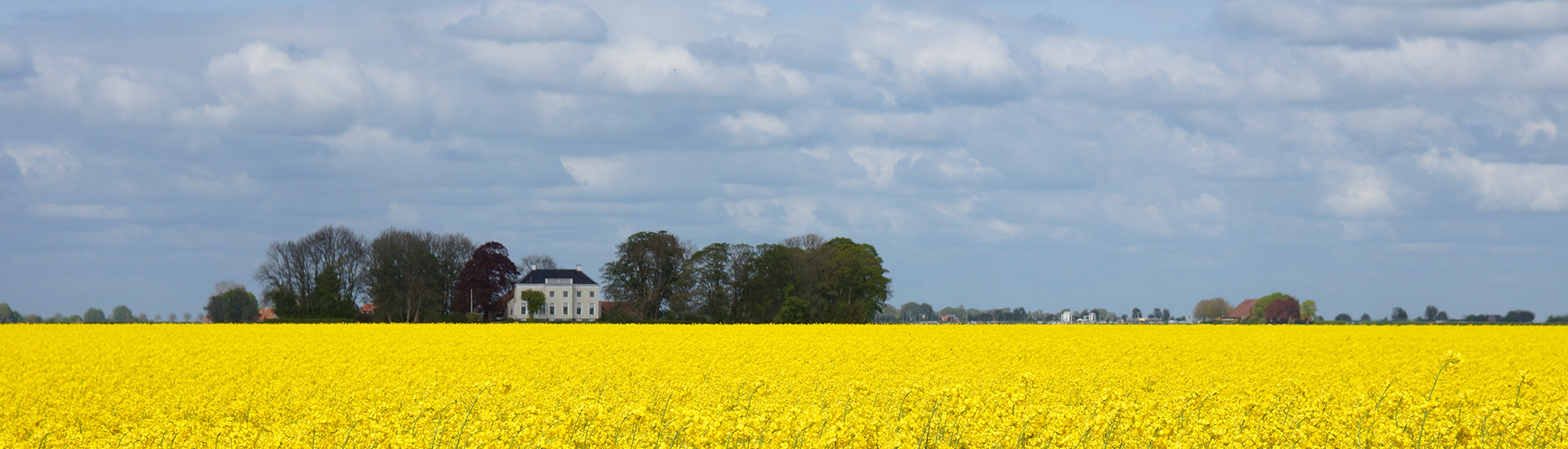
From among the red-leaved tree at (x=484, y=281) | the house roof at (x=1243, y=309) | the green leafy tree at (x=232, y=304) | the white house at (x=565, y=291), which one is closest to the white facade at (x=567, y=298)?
the white house at (x=565, y=291)

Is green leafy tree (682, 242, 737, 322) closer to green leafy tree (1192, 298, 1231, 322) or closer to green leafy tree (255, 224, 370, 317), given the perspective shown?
green leafy tree (255, 224, 370, 317)

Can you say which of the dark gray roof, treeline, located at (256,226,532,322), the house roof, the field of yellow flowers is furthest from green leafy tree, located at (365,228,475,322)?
the house roof

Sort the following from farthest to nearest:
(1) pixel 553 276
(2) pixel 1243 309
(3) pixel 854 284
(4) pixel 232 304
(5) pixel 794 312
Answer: (2) pixel 1243 309 < (1) pixel 553 276 < (4) pixel 232 304 < (3) pixel 854 284 < (5) pixel 794 312

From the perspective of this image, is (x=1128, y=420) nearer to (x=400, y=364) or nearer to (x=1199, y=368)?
(x=1199, y=368)

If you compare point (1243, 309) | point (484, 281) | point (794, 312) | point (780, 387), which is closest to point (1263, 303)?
point (1243, 309)

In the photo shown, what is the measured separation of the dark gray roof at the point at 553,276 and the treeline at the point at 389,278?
94.9 feet

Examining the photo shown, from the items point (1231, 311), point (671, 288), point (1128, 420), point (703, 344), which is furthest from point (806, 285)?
point (1231, 311)

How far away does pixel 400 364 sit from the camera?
25.3 m

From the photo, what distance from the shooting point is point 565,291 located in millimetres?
124500

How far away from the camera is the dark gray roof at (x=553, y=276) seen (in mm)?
124625

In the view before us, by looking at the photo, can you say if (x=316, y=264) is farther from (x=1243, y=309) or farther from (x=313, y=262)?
(x=1243, y=309)

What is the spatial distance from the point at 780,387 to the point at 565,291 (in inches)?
4232

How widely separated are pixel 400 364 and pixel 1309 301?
104 metres

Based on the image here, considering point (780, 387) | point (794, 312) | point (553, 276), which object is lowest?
point (780, 387)
